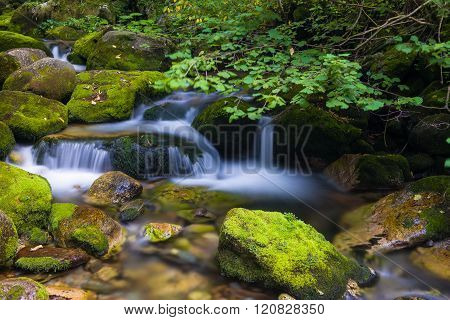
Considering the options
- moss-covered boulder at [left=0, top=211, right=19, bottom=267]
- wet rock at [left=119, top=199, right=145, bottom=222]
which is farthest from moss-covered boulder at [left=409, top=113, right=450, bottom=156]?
moss-covered boulder at [left=0, top=211, right=19, bottom=267]

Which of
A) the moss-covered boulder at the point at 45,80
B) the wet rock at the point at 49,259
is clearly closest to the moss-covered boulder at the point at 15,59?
the moss-covered boulder at the point at 45,80

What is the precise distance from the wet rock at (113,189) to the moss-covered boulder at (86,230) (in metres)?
0.71

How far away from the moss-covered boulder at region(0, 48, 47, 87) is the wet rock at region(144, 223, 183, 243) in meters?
5.58

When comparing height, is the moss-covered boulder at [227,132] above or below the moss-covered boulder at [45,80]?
below

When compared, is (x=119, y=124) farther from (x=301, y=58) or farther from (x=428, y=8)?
(x=428, y=8)

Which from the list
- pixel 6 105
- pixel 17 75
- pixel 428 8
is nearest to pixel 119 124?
pixel 6 105

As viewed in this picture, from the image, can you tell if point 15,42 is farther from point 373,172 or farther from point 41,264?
point 373,172

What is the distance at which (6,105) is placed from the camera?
19.9ft

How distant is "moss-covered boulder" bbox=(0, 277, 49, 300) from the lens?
250 cm

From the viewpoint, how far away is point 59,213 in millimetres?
3965

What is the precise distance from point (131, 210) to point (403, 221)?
3.19 m

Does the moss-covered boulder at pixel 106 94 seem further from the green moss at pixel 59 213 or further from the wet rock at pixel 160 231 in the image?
the wet rock at pixel 160 231

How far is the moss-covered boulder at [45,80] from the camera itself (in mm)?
6871

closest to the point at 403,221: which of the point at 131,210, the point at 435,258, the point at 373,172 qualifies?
the point at 435,258
